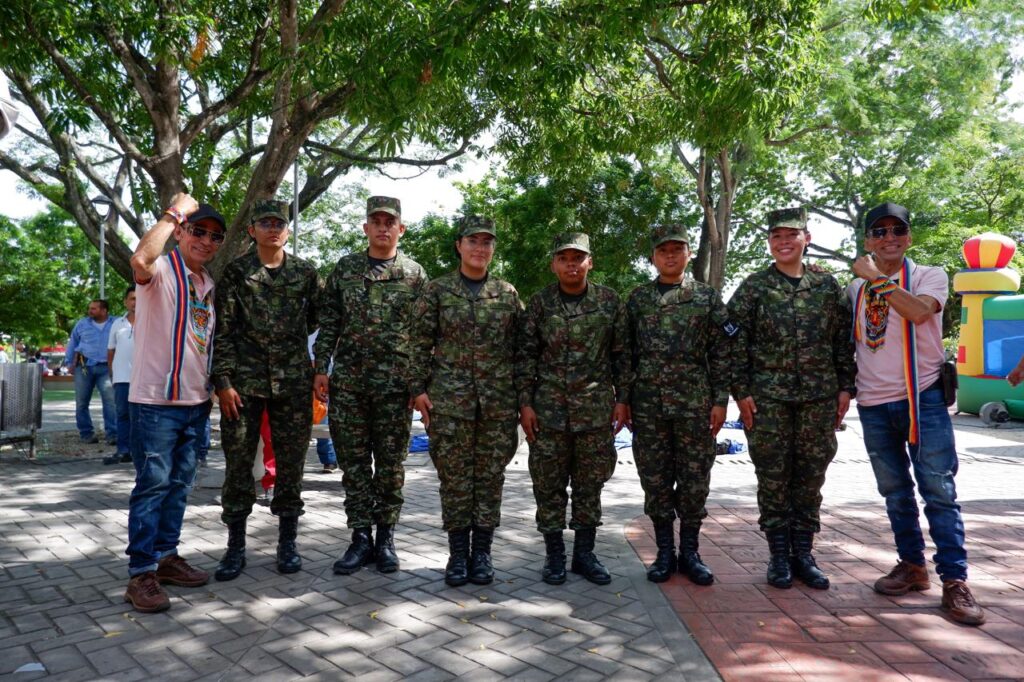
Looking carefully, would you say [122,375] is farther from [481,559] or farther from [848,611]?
[848,611]

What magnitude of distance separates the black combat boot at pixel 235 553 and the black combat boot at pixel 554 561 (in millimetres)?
1763

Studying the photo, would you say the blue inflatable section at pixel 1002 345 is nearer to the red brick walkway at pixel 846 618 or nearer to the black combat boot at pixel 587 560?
the red brick walkway at pixel 846 618

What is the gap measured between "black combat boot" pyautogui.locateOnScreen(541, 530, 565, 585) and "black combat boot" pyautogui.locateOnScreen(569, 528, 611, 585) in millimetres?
150

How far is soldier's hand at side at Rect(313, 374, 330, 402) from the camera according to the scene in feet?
14.3

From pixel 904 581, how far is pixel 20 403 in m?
9.02

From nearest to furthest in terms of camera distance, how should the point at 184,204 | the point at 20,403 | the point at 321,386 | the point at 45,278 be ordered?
the point at 184,204 → the point at 321,386 → the point at 20,403 → the point at 45,278

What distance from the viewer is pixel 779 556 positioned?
4277 mm

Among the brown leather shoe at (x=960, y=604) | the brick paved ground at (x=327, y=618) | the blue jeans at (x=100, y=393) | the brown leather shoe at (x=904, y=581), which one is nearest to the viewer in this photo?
the brick paved ground at (x=327, y=618)

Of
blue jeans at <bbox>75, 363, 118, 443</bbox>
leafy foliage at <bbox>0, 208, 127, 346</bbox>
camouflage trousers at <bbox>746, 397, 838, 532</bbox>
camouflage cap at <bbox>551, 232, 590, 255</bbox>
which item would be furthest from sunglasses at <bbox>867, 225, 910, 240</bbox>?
leafy foliage at <bbox>0, 208, 127, 346</bbox>

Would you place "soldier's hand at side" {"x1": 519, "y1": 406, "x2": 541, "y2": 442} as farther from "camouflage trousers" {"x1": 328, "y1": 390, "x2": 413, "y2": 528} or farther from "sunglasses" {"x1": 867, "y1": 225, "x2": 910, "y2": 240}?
"sunglasses" {"x1": 867, "y1": 225, "x2": 910, "y2": 240}

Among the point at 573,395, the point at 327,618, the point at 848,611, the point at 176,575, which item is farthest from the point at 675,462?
the point at 176,575

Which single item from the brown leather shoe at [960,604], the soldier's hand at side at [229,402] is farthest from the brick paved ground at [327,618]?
the brown leather shoe at [960,604]

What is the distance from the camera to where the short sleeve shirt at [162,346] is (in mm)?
3943

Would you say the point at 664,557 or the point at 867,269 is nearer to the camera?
the point at 867,269
